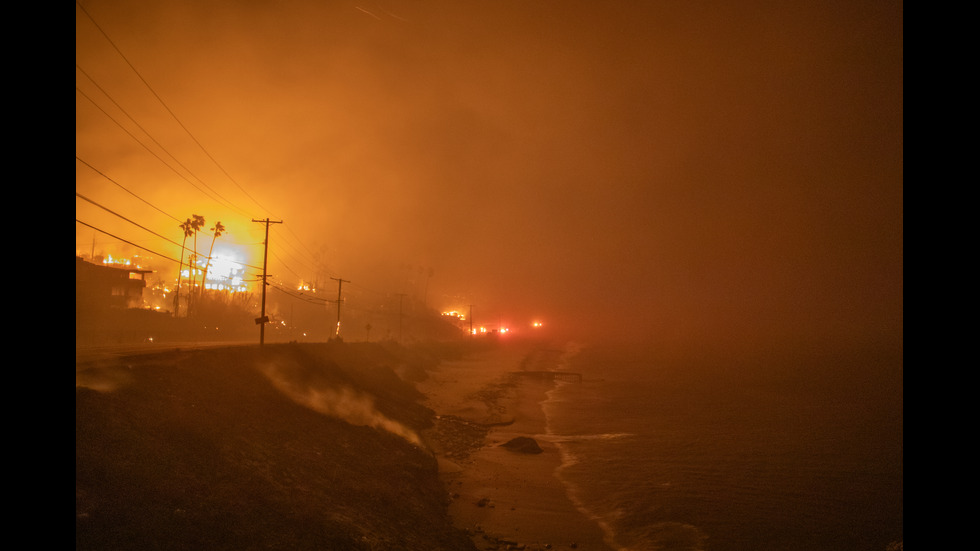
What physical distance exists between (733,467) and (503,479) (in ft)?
45.4

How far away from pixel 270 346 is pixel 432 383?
28.0 meters

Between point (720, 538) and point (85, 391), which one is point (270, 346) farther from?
point (720, 538)

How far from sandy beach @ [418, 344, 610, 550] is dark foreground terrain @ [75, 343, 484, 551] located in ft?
4.05

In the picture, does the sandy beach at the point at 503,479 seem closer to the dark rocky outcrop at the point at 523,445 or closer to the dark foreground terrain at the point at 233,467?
the dark rocky outcrop at the point at 523,445

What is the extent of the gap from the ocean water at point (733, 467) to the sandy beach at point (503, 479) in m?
1.09

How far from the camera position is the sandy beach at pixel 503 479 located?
19.4m

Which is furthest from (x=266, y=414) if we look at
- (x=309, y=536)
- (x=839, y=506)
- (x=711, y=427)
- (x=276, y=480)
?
(x=711, y=427)

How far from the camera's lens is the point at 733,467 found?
1194 inches

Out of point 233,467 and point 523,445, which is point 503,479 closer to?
point 523,445

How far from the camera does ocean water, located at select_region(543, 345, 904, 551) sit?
69.5 feet

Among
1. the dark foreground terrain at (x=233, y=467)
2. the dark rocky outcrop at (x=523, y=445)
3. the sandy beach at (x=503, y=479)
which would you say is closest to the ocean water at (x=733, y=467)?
the sandy beach at (x=503, y=479)

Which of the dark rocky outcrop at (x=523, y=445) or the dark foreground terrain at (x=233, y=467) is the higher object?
the dark foreground terrain at (x=233, y=467)

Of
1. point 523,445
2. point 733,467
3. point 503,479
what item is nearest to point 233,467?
point 503,479
